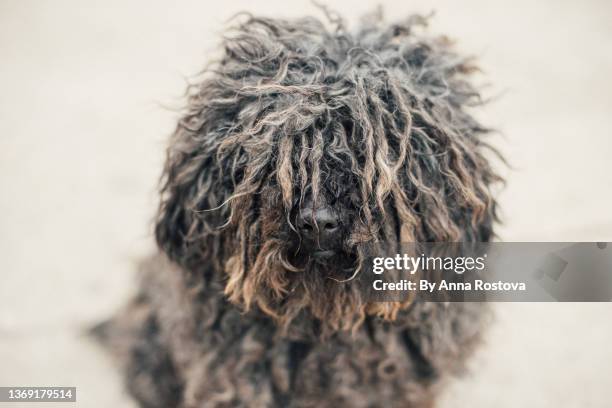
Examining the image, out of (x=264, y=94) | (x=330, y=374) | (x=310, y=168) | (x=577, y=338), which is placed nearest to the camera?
(x=310, y=168)

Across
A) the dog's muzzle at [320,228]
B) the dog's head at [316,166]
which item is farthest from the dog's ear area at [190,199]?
the dog's muzzle at [320,228]

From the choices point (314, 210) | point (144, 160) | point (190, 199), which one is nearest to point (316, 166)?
point (314, 210)

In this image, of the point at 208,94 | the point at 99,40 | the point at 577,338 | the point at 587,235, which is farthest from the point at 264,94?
the point at 99,40

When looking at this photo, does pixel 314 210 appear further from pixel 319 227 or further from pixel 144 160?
pixel 144 160

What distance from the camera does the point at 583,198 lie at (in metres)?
3.28

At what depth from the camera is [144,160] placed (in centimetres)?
366

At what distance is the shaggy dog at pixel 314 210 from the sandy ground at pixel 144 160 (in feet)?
1.32

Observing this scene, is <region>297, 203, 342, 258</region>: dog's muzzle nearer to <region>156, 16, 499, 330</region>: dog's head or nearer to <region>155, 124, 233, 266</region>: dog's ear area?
<region>156, 16, 499, 330</region>: dog's head

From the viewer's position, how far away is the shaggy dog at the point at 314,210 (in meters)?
1.62

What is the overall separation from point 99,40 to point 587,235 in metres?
3.35

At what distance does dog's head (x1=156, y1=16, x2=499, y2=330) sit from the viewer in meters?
1.61

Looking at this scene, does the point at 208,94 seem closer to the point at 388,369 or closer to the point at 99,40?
the point at 388,369

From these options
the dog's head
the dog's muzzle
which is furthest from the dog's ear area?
the dog's muzzle

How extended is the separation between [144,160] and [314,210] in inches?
90.6
